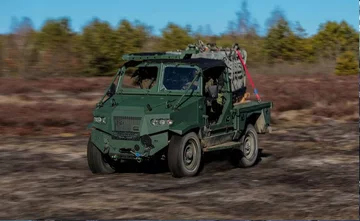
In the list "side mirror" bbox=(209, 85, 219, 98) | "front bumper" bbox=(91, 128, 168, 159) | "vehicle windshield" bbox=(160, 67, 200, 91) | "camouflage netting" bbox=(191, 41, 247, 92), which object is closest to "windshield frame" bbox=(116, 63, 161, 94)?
"vehicle windshield" bbox=(160, 67, 200, 91)

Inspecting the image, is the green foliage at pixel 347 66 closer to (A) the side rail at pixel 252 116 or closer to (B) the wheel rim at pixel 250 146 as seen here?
(A) the side rail at pixel 252 116

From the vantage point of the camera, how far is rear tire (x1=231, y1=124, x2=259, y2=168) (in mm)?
13328

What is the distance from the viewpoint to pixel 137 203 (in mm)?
9289

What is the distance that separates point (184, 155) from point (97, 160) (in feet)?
5.49

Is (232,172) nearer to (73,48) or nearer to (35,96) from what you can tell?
(35,96)

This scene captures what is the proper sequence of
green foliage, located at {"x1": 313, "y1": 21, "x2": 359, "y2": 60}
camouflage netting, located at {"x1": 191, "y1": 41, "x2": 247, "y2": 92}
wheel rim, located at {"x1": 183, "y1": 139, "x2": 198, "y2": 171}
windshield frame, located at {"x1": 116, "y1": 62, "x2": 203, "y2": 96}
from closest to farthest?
wheel rim, located at {"x1": 183, "y1": 139, "x2": 198, "y2": 171} → windshield frame, located at {"x1": 116, "y1": 62, "x2": 203, "y2": 96} → camouflage netting, located at {"x1": 191, "y1": 41, "x2": 247, "y2": 92} → green foliage, located at {"x1": 313, "y1": 21, "x2": 359, "y2": 60}

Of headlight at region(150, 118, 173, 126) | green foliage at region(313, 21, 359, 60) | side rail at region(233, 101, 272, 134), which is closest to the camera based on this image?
headlight at region(150, 118, 173, 126)

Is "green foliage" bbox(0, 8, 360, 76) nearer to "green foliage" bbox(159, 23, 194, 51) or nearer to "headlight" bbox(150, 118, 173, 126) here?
"green foliage" bbox(159, 23, 194, 51)

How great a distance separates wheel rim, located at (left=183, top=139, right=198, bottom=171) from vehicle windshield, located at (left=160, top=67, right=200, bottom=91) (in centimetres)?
103

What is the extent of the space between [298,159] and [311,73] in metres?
22.7

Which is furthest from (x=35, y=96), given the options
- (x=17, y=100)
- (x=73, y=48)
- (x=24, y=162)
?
(x=24, y=162)

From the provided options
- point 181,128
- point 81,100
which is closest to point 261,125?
point 181,128

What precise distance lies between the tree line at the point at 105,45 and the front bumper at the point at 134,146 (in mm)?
20124

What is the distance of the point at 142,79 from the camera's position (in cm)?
1270
